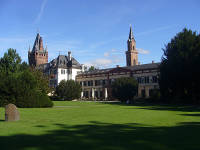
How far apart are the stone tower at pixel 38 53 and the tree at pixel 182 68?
71390 mm

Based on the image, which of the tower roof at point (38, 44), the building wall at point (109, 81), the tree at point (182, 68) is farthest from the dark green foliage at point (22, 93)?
the tower roof at point (38, 44)

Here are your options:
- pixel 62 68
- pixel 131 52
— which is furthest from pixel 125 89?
pixel 131 52

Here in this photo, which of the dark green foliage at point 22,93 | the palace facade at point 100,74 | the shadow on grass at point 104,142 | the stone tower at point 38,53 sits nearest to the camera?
the shadow on grass at point 104,142

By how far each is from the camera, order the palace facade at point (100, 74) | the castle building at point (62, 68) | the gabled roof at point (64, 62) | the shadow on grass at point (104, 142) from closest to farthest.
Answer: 1. the shadow on grass at point (104, 142)
2. the palace facade at point (100, 74)
3. the castle building at point (62, 68)
4. the gabled roof at point (64, 62)

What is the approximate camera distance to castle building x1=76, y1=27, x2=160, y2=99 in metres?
64.1

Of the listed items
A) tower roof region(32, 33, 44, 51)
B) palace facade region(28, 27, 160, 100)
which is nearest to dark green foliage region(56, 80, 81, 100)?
palace facade region(28, 27, 160, 100)

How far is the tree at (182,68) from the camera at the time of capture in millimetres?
36531

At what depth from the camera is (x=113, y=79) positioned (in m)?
73.7

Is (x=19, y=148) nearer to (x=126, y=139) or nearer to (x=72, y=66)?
(x=126, y=139)

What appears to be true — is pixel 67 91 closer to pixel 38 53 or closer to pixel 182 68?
pixel 182 68

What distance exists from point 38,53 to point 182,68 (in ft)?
251

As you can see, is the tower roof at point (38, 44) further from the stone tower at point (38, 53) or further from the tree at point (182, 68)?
the tree at point (182, 68)

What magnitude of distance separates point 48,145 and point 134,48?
90.9 m

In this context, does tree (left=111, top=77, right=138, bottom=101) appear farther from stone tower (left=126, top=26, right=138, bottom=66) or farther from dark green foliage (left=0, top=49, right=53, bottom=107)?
stone tower (left=126, top=26, right=138, bottom=66)
